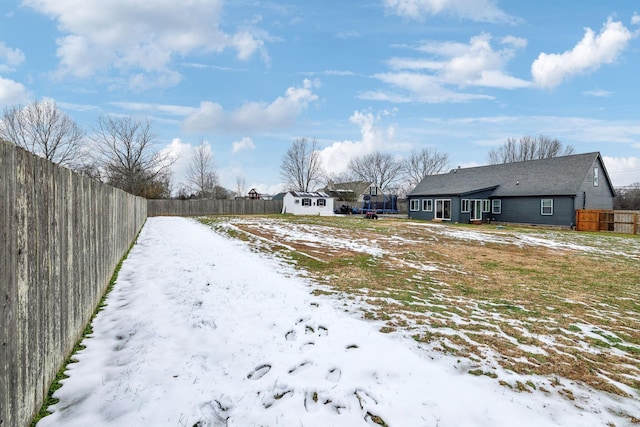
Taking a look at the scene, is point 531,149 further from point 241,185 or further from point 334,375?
point 334,375

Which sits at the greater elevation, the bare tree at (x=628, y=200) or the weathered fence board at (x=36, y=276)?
the bare tree at (x=628, y=200)

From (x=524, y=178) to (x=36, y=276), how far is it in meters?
29.8

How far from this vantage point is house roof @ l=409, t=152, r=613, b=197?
22875 mm

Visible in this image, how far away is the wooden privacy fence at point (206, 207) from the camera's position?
3297cm

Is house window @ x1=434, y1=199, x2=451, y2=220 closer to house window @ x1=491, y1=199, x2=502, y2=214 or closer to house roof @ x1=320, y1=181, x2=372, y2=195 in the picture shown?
house window @ x1=491, y1=199, x2=502, y2=214

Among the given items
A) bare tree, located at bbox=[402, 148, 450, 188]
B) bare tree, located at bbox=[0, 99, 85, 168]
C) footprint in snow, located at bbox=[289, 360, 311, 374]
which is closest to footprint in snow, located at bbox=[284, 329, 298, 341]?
footprint in snow, located at bbox=[289, 360, 311, 374]

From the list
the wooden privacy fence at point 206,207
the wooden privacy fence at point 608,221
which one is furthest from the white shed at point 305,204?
the wooden privacy fence at point 608,221

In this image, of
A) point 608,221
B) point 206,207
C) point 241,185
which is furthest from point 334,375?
point 241,185

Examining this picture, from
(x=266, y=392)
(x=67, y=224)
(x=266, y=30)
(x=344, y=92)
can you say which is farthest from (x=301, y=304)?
(x=344, y=92)

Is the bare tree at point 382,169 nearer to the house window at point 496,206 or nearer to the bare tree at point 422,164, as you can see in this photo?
the bare tree at point 422,164

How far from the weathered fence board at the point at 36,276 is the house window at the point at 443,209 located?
26263 mm

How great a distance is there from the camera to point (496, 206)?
2647cm

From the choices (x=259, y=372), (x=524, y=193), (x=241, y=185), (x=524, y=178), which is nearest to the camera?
(x=259, y=372)

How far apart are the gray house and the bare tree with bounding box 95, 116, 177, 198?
2669 cm
